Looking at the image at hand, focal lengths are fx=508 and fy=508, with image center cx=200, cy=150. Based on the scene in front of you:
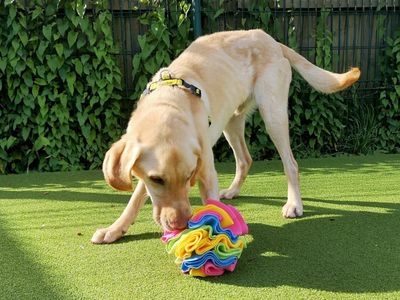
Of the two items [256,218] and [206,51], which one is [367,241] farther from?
[206,51]

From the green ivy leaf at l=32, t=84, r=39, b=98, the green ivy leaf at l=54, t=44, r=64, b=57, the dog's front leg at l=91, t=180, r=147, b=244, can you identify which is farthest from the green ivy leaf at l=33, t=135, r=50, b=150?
the dog's front leg at l=91, t=180, r=147, b=244

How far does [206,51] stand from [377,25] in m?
3.04

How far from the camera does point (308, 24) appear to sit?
5602 mm

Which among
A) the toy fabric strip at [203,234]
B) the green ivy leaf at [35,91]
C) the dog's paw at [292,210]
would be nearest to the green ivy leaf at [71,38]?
the green ivy leaf at [35,91]

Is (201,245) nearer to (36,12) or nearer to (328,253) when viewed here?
(328,253)

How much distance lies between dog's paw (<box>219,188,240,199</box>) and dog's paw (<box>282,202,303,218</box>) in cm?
53

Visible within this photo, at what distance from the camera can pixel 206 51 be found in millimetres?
3471

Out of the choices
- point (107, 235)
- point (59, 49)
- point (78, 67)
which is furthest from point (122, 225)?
point (59, 49)

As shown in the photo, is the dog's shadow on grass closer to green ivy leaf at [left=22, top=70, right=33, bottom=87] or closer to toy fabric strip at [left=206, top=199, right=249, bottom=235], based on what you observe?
toy fabric strip at [left=206, top=199, right=249, bottom=235]

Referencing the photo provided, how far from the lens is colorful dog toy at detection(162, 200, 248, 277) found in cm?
238

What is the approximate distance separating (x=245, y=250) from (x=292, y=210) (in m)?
0.69

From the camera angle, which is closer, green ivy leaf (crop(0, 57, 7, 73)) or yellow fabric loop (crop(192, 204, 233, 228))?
yellow fabric loop (crop(192, 204, 233, 228))

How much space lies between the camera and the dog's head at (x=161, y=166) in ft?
7.55

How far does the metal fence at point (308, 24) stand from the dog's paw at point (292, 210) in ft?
7.87
